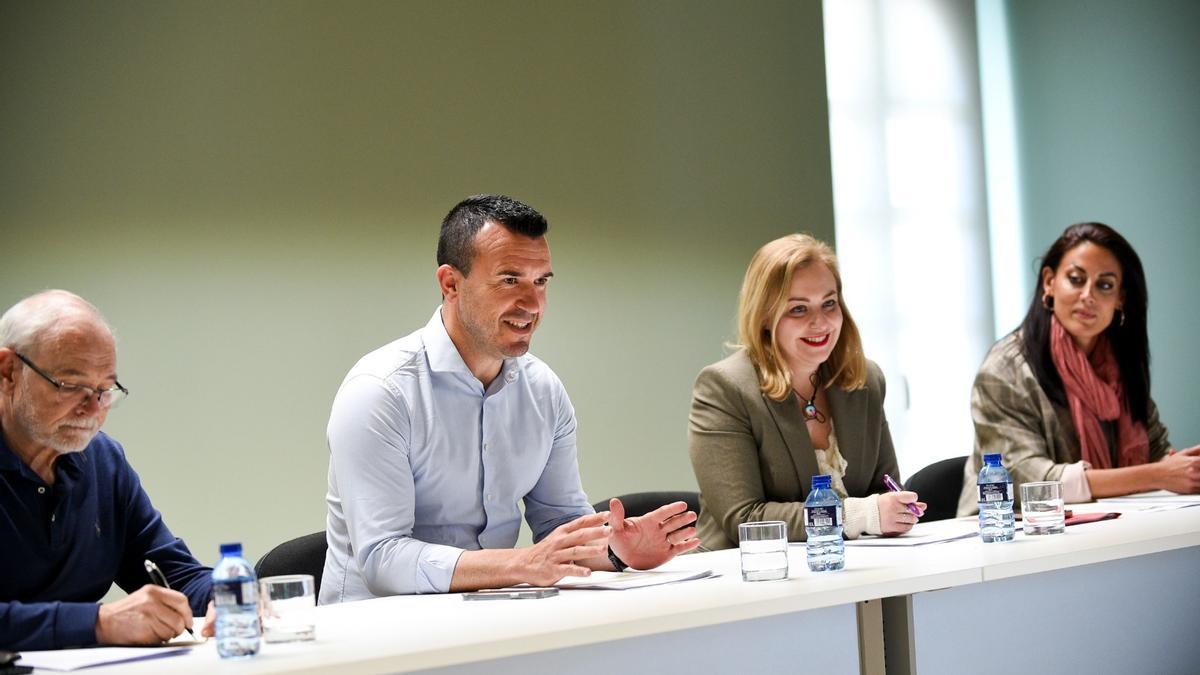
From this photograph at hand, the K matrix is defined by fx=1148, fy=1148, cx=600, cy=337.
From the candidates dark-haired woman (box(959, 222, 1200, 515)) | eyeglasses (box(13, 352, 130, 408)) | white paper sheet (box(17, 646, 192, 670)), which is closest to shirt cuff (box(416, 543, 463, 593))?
white paper sheet (box(17, 646, 192, 670))

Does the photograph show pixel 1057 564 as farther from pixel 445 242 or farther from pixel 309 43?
pixel 309 43

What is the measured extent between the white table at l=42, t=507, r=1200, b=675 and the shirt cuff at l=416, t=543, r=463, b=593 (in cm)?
6

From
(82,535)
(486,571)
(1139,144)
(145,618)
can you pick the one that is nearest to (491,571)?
(486,571)

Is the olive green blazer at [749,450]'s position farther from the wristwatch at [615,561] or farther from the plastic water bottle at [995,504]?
the wristwatch at [615,561]

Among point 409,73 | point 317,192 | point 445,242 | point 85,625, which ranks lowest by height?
point 85,625

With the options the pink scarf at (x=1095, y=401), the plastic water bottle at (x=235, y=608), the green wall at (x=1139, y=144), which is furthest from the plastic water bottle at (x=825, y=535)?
the green wall at (x=1139, y=144)

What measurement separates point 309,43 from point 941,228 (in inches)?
123

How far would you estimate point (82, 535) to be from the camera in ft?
6.98

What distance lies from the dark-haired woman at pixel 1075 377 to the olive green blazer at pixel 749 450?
0.48 meters

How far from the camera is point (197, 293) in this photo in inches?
148

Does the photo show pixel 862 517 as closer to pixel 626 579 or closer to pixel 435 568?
pixel 626 579

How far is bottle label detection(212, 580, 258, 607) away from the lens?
5.17 ft

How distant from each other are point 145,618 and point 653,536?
0.95 m

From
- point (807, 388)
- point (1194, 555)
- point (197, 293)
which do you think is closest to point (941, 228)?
point (807, 388)
